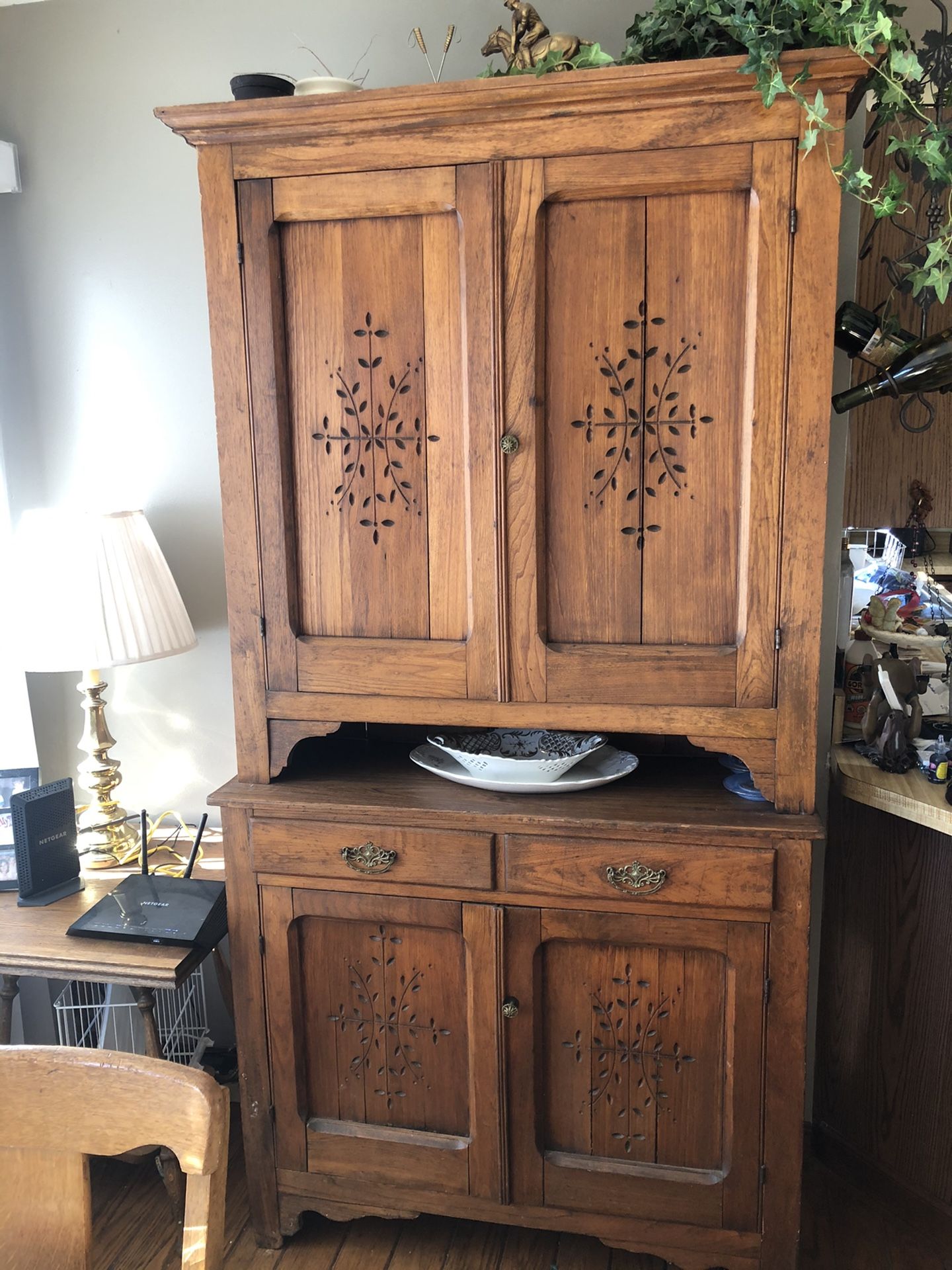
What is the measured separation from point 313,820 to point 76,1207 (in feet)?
2.51

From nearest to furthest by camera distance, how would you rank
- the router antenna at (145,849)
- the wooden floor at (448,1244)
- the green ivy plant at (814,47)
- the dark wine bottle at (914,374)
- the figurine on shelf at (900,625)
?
the green ivy plant at (814,47) → the dark wine bottle at (914,374) → the wooden floor at (448,1244) → the router antenna at (145,849) → the figurine on shelf at (900,625)

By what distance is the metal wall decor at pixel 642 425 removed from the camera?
154 centimetres

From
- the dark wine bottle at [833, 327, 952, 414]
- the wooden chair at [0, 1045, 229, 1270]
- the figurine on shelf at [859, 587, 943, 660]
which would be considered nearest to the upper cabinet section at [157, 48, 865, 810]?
the dark wine bottle at [833, 327, 952, 414]

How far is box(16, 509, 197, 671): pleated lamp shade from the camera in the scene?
6.21 feet

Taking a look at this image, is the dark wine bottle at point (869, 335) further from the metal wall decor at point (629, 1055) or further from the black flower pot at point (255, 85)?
the metal wall decor at point (629, 1055)

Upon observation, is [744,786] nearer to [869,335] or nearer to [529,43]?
[869,335]

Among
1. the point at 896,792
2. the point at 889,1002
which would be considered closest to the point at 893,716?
Result: the point at 896,792

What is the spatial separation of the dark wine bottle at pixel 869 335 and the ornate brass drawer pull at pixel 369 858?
1.20 metres

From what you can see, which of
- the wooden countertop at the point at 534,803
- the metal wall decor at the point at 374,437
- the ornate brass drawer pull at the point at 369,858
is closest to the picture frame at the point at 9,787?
the wooden countertop at the point at 534,803

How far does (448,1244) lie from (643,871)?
35.7 inches

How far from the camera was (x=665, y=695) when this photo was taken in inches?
63.4

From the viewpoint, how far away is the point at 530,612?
163 centimetres

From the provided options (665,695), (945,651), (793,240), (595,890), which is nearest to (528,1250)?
(595,890)

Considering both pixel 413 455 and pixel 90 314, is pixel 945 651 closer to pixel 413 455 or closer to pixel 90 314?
pixel 413 455
